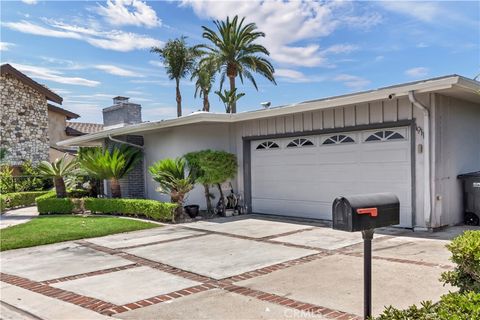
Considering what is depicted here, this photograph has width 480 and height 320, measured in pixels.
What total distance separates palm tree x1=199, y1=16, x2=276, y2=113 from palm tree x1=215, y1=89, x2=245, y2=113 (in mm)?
296

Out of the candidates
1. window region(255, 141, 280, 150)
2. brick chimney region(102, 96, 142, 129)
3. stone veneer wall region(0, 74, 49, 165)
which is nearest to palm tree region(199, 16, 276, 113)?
brick chimney region(102, 96, 142, 129)

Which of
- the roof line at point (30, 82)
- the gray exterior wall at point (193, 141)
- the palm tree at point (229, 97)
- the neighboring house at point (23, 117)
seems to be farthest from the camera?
the palm tree at point (229, 97)

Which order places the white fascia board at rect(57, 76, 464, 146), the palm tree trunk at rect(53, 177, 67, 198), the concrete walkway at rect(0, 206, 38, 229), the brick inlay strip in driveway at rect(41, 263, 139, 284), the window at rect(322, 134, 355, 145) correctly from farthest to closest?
the palm tree trunk at rect(53, 177, 67, 198) → the concrete walkway at rect(0, 206, 38, 229) → the window at rect(322, 134, 355, 145) → the white fascia board at rect(57, 76, 464, 146) → the brick inlay strip in driveway at rect(41, 263, 139, 284)

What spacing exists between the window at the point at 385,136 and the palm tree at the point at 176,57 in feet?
81.7

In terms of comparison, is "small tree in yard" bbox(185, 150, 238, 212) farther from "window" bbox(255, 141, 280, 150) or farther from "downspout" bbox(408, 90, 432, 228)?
"downspout" bbox(408, 90, 432, 228)

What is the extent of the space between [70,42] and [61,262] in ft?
25.7

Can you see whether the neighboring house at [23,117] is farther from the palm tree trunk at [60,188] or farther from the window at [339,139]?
the window at [339,139]

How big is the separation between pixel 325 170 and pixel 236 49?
16742 mm

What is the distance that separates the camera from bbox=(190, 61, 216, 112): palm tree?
83.5ft

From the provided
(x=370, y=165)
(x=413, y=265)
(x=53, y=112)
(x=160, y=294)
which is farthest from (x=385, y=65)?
(x=53, y=112)

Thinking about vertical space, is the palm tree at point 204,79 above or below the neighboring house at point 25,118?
above

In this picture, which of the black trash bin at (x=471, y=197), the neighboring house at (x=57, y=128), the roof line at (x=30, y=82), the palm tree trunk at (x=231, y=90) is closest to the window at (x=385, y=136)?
the black trash bin at (x=471, y=197)

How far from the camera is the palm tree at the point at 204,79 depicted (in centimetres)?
2546

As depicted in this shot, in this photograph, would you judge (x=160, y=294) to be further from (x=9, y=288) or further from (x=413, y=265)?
(x=413, y=265)
